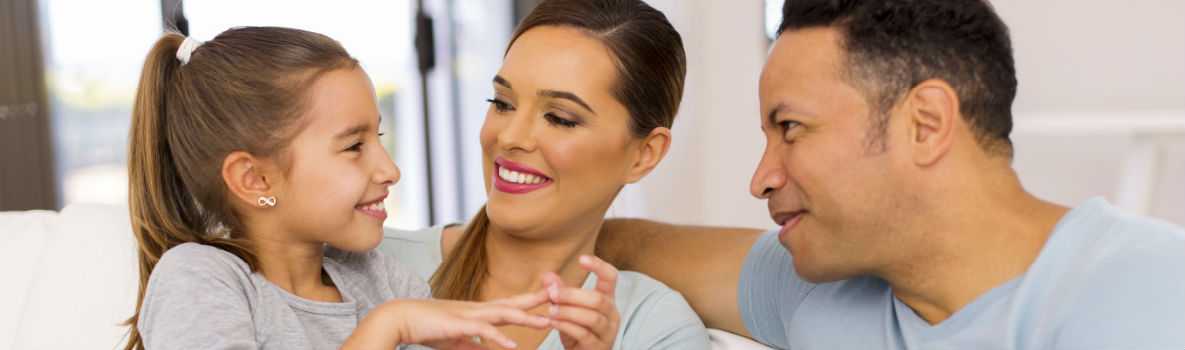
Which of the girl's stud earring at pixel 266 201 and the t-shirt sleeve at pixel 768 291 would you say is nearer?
the girl's stud earring at pixel 266 201

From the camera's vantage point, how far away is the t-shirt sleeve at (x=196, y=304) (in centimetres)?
135

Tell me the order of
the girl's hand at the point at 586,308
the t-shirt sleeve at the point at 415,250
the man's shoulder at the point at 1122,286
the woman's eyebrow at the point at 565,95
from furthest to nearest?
the t-shirt sleeve at the point at 415,250, the woman's eyebrow at the point at 565,95, the girl's hand at the point at 586,308, the man's shoulder at the point at 1122,286

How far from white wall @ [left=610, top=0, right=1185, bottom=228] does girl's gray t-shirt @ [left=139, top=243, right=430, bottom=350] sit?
267cm

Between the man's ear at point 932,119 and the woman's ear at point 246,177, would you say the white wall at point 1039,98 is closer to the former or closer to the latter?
the man's ear at point 932,119

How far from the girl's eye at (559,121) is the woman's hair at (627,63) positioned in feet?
0.26

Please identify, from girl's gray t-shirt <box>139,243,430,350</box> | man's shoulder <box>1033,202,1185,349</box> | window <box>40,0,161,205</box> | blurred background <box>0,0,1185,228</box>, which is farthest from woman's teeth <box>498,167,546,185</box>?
window <box>40,0,161,205</box>

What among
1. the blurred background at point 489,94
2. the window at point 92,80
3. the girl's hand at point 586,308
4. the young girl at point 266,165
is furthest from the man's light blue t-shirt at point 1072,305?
the window at point 92,80

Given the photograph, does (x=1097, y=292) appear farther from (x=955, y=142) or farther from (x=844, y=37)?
(x=844, y=37)

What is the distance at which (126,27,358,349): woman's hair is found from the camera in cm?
158

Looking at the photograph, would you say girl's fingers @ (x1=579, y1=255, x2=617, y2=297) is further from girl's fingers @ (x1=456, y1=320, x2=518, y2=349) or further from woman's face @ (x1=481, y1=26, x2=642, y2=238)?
woman's face @ (x1=481, y1=26, x2=642, y2=238)

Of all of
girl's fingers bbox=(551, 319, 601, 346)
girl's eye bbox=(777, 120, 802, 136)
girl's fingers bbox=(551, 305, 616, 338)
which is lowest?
girl's fingers bbox=(551, 319, 601, 346)

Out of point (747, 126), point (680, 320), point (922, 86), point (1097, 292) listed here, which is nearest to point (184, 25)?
point (747, 126)

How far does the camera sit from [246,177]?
1.60 m

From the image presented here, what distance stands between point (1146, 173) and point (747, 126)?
1.55m
